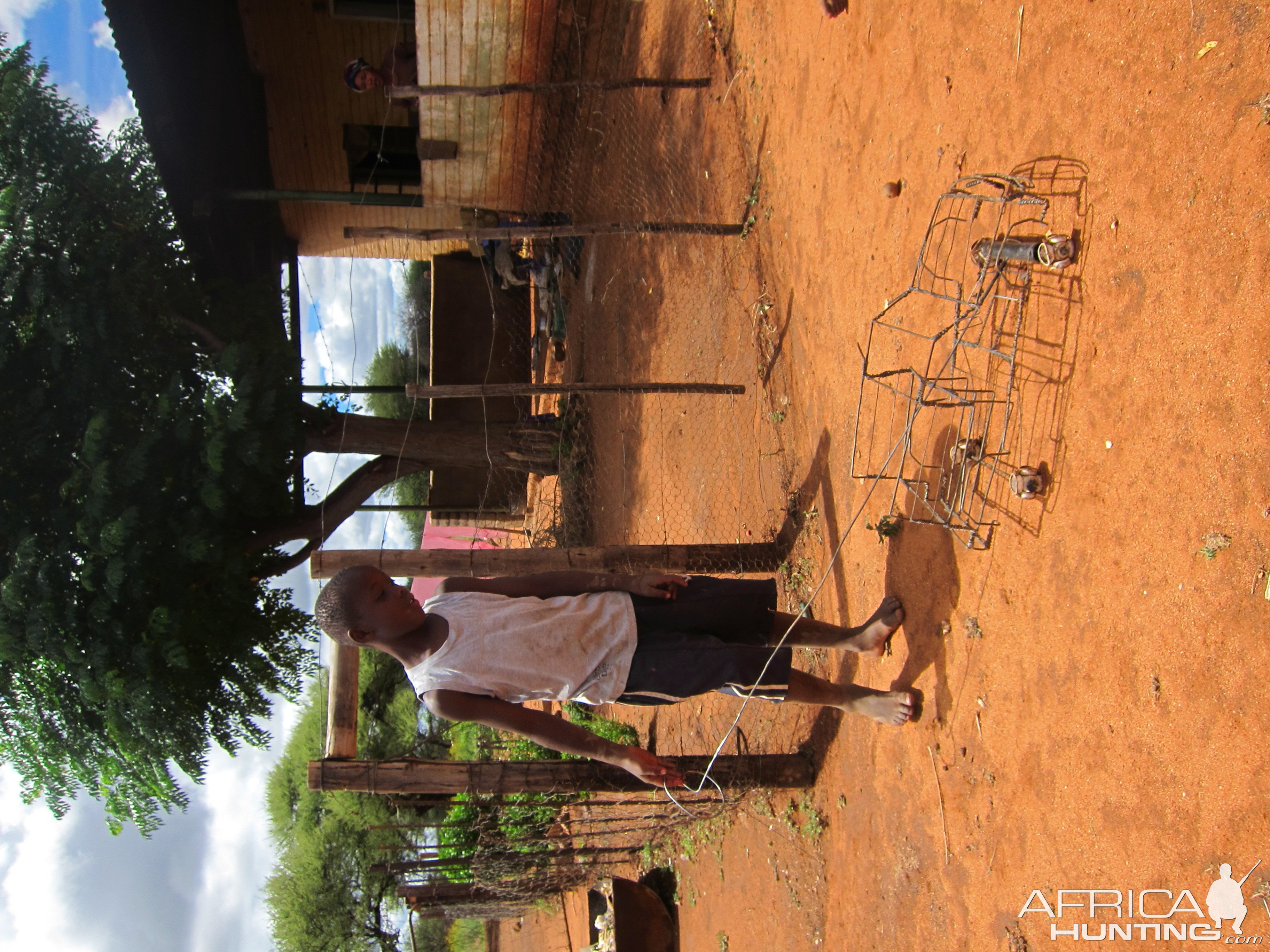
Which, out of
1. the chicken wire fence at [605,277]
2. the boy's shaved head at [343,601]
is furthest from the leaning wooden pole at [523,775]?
the boy's shaved head at [343,601]

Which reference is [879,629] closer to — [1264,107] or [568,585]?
[568,585]

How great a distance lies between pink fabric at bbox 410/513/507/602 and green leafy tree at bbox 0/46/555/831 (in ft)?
16.0

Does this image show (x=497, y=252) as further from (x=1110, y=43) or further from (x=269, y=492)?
(x=1110, y=43)

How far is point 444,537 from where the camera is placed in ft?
39.1

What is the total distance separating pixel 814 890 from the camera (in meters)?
4.49

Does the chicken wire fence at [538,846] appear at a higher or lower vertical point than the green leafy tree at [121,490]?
lower

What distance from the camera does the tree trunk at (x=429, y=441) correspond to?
24.4 feet

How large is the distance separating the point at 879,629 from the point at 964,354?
1320 mm

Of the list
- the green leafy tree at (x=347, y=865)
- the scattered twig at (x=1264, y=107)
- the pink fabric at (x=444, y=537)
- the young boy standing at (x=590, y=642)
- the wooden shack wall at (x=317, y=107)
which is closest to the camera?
the scattered twig at (x=1264, y=107)

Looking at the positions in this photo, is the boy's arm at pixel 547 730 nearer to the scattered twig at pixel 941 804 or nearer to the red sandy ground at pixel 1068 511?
the scattered twig at pixel 941 804

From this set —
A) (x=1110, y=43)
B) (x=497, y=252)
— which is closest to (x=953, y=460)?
(x=1110, y=43)

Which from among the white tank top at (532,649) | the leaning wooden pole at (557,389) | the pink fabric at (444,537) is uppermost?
the pink fabric at (444,537)

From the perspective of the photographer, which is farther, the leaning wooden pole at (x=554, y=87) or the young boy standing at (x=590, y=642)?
the leaning wooden pole at (x=554, y=87)

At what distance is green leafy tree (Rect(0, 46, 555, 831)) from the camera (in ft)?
19.2
